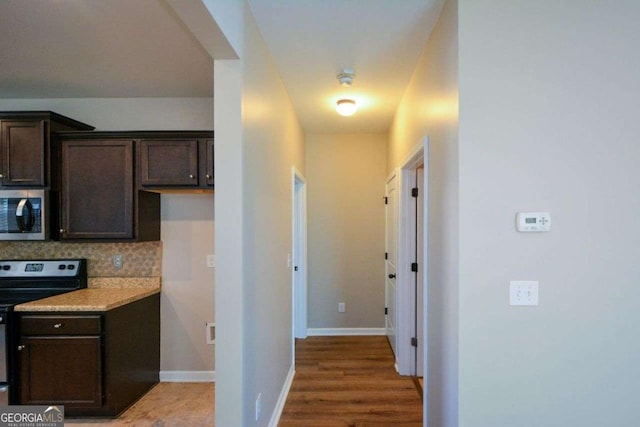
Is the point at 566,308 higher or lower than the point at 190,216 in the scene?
lower

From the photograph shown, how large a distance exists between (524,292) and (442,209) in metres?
0.55

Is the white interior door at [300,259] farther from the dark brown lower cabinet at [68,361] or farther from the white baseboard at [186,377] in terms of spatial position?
the dark brown lower cabinet at [68,361]

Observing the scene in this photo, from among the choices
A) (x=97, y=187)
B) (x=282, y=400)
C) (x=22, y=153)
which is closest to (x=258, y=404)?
(x=282, y=400)

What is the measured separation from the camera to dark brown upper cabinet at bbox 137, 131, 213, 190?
269cm

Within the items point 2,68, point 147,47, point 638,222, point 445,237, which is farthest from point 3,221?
point 638,222

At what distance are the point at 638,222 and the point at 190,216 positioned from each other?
10.3ft

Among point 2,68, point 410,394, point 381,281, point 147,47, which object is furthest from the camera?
point 381,281

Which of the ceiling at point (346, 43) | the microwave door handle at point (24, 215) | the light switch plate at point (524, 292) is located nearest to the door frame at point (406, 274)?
the ceiling at point (346, 43)

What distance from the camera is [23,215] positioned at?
259 centimetres

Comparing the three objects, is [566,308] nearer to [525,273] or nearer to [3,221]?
[525,273]

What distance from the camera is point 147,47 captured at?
2.14 meters

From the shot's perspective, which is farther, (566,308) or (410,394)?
(410,394)

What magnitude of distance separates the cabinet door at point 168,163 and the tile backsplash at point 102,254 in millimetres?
677

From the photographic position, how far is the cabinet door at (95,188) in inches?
106
